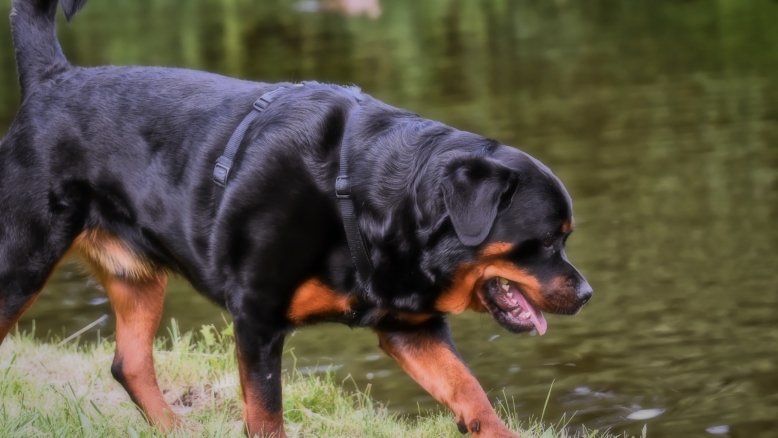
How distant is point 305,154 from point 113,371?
150 centimetres

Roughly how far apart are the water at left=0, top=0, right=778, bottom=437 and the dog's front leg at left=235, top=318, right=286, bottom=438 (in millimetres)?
1503

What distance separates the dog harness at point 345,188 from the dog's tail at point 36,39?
1.02 m

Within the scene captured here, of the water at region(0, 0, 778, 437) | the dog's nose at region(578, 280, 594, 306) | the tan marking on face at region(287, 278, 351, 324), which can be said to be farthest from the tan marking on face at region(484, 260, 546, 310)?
the water at region(0, 0, 778, 437)

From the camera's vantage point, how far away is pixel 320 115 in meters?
4.00

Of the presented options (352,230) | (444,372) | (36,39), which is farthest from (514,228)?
(36,39)

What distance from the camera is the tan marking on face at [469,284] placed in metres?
3.82

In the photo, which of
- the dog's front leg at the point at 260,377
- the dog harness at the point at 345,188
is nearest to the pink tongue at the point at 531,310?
the dog harness at the point at 345,188

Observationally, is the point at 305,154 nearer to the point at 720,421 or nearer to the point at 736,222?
the point at 720,421

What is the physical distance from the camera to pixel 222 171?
3.99m

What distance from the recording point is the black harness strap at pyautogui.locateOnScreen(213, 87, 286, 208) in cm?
399

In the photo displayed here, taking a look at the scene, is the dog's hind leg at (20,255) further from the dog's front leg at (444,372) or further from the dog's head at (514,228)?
the dog's head at (514,228)

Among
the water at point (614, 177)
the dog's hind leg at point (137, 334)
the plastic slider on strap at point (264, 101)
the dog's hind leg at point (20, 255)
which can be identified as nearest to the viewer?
the plastic slider on strap at point (264, 101)

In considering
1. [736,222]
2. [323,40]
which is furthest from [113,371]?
[323,40]

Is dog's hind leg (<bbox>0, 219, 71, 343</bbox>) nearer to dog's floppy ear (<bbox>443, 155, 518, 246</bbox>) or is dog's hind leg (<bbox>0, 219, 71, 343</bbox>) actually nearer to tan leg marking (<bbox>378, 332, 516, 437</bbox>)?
tan leg marking (<bbox>378, 332, 516, 437</bbox>)
